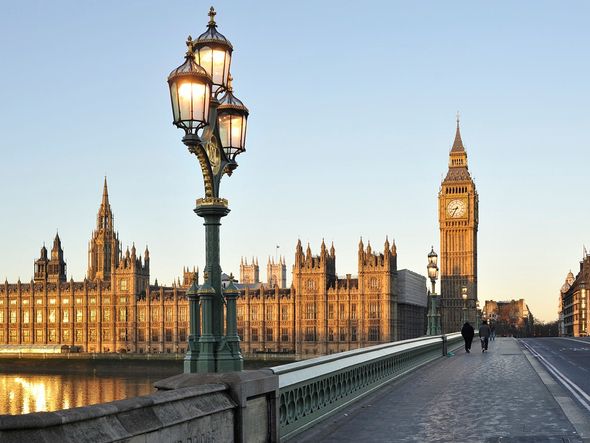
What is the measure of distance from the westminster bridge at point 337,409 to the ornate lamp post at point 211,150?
0.67 meters

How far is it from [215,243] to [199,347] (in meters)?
1.51

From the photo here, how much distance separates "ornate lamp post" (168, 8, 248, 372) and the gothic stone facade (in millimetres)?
110914

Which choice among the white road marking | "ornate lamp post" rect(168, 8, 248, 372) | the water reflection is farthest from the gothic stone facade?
"ornate lamp post" rect(168, 8, 248, 372)

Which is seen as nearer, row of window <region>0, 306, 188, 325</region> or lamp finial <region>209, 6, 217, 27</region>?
lamp finial <region>209, 6, 217, 27</region>

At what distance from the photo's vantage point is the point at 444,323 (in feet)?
518

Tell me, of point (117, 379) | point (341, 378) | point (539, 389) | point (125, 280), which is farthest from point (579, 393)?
point (125, 280)

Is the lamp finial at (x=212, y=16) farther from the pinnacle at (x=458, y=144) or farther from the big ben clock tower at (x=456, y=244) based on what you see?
the pinnacle at (x=458, y=144)

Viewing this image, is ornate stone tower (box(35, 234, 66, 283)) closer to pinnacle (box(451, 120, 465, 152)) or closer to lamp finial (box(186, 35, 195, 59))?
pinnacle (box(451, 120, 465, 152))

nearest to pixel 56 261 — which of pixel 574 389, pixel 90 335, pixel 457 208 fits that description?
pixel 90 335

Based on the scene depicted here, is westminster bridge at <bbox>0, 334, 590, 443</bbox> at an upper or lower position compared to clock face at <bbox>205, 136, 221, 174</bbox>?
lower

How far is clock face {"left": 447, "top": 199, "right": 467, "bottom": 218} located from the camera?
163250 mm

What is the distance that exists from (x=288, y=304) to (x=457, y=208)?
174 ft

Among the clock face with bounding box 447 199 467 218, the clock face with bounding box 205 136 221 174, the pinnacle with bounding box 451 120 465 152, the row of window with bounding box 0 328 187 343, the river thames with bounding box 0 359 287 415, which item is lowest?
the river thames with bounding box 0 359 287 415

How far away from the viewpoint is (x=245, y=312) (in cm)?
12988
